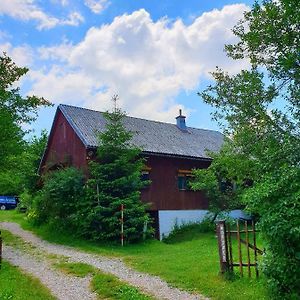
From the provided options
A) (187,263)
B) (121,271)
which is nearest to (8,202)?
(121,271)

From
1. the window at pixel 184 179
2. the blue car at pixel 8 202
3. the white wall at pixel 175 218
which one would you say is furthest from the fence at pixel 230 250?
the blue car at pixel 8 202

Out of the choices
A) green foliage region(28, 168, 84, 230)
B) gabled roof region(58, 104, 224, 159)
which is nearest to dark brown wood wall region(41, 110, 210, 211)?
gabled roof region(58, 104, 224, 159)

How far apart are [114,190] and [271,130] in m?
10.1

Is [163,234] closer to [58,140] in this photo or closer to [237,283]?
[58,140]

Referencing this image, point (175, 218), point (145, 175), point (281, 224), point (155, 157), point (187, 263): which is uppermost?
point (155, 157)

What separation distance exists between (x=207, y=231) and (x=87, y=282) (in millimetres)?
12511

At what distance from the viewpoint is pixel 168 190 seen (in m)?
23.3

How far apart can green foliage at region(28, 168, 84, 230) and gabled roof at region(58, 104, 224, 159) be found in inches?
80.2

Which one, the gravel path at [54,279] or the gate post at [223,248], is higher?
the gate post at [223,248]

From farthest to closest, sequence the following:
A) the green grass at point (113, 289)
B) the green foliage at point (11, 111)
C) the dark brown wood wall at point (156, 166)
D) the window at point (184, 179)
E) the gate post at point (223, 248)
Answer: the window at point (184, 179), the dark brown wood wall at point (156, 166), the green foliage at point (11, 111), the gate post at point (223, 248), the green grass at point (113, 289)

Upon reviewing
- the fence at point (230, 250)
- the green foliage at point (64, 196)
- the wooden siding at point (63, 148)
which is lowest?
the fence at point (230, 250)

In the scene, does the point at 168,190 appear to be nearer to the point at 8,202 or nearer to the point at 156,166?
the point at 156,166

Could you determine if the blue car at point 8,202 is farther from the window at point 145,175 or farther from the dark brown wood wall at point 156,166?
the window at point 145,175

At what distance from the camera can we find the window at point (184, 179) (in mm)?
24062
